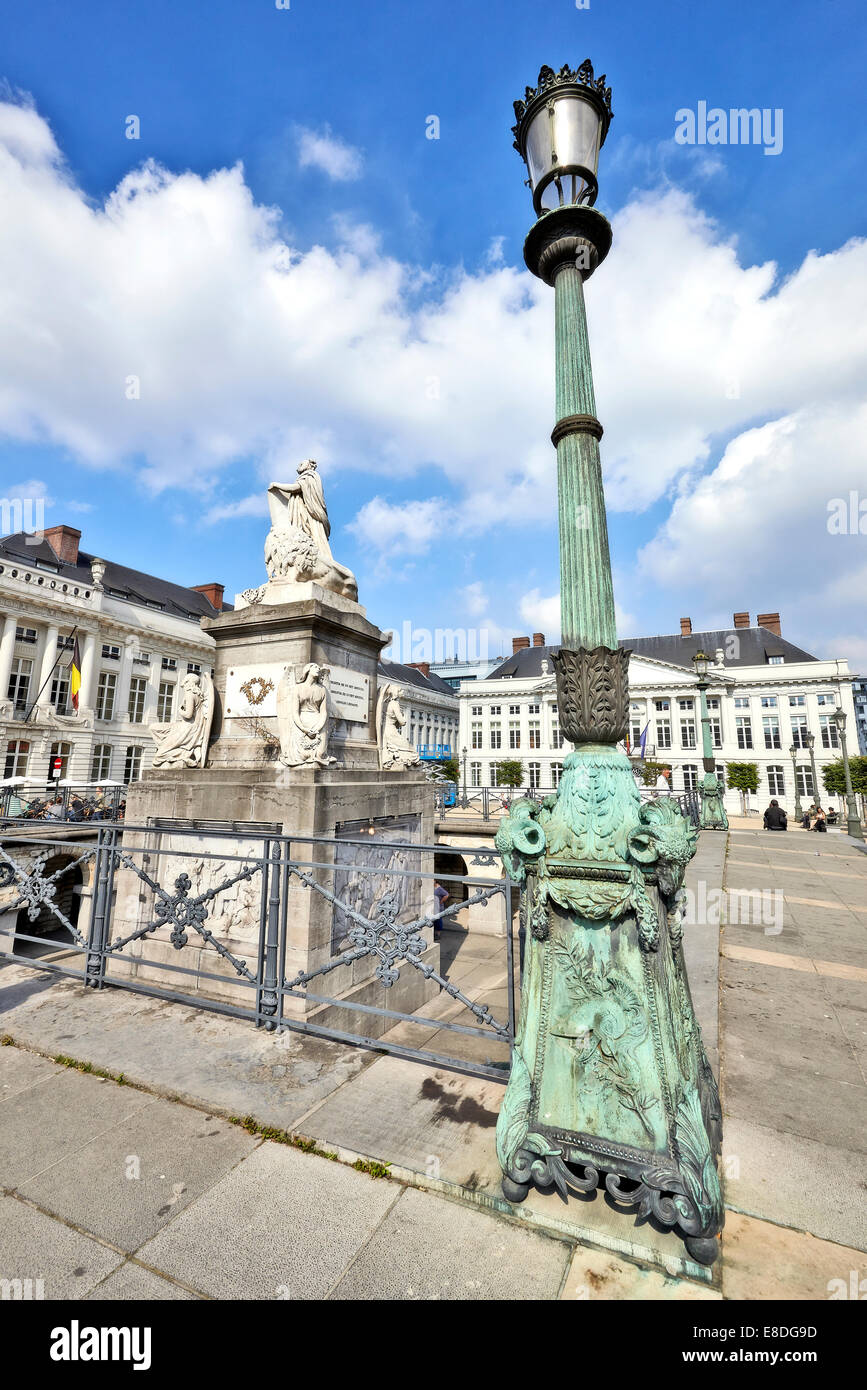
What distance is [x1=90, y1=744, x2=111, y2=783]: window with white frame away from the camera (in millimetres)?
35188

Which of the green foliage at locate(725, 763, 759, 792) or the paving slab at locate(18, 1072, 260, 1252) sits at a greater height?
the green foliage at locate(725, 763, 759, 792)

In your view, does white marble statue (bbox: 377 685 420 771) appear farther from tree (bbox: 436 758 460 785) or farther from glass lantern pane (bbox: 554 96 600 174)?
tree (bbox: 436 758 460 785)

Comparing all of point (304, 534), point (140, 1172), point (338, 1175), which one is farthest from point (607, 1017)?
point (304, 534)

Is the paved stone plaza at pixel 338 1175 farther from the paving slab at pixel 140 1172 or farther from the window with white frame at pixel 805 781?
the window with white frame at pixel 805 781

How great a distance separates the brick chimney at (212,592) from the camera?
4953 cm

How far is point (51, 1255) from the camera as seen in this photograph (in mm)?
2109

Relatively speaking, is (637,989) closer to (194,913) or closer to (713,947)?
(194,913)

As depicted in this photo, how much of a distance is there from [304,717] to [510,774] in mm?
49159

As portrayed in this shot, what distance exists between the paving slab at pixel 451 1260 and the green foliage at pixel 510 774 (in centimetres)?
5076

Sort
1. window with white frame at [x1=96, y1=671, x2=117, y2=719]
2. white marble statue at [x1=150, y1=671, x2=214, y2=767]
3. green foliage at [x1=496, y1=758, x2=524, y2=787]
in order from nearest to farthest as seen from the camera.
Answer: white marble statue at [x1=150, y1=671, x2=214, y2=767] < window with white frame at [x1=96, y1=671, x2=117, y2=719] < green foliage at [x1=496, y1=758, x2=524, y2=787]

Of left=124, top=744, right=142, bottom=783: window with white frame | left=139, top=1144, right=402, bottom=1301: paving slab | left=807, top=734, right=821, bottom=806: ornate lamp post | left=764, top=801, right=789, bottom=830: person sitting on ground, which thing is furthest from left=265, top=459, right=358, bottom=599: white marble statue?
left=807, top=734, right=821, bottom=806: ornate lamp post

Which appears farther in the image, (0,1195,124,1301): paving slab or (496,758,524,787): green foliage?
(496,758,524,787): green foliage

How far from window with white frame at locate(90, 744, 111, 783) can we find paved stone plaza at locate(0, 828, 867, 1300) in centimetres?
3530

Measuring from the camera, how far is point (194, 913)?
4.17 meters
